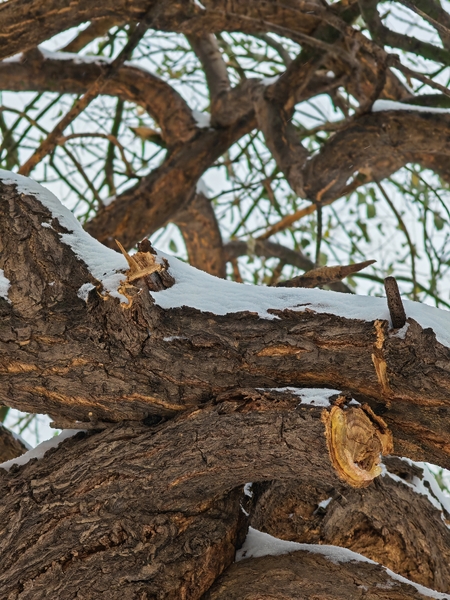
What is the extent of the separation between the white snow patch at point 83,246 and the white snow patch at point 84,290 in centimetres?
3

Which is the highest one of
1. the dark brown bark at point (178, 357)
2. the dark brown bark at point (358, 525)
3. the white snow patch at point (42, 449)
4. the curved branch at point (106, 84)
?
the curved branch at point (106, 84)

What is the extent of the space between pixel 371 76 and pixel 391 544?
206 cm

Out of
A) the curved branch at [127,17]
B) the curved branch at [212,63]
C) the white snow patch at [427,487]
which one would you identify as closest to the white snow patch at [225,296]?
the white snow patch at [427,487]

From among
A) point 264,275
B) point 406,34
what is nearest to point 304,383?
point 406,34

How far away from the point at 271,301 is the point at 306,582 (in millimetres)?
641

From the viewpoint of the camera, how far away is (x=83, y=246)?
5.56ft

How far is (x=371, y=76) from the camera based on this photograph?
3070 mm

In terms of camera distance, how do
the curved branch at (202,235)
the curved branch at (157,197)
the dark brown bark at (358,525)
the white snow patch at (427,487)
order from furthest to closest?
the curved branch at (202,235) < the curved branch at (157,197) < the white snow patch at (427,487) < the dark brown bark at (358,525)

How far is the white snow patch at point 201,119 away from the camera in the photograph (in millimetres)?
3491

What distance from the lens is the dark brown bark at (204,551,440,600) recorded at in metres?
1.51

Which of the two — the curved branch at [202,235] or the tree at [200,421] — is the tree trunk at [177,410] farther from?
the curved branch at [202,235]

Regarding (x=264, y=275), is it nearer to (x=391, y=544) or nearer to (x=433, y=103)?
(x=433, y=103)

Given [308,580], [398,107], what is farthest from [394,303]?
[398,107]

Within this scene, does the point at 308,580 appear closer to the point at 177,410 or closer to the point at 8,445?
the point at 177,410
